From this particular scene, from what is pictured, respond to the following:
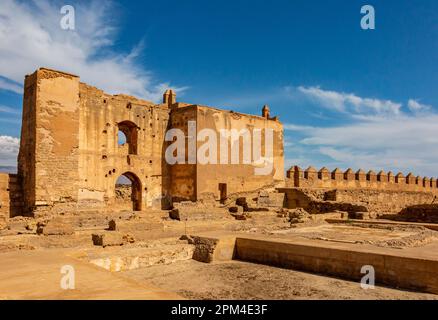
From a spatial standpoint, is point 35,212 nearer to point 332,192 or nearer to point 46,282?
point 46,282

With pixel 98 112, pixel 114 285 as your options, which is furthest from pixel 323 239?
pixel 98 112

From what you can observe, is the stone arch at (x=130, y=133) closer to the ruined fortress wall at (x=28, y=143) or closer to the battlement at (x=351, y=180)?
the ruined fortress wall at (x=28, y=143)

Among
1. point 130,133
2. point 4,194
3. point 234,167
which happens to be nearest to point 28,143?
point 4,194

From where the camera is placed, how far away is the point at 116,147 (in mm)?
19359

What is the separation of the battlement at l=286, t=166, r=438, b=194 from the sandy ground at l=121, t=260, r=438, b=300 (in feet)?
59.5

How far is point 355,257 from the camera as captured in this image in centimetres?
646

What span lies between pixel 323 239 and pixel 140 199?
13.9m

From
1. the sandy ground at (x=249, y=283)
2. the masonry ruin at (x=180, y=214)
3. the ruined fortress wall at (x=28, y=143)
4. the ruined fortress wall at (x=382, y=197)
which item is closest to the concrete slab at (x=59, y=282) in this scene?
the masonry ruin at (x=180, y=214)

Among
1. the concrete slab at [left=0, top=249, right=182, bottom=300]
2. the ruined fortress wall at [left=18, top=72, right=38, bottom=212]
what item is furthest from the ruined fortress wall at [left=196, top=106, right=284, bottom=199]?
the concrete slab at [left=0, top=249, right=182, bottom=300]

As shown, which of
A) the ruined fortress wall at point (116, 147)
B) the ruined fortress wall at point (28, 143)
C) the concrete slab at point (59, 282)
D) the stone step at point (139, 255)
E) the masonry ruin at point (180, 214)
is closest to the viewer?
the concrete slab at point (59, 282)

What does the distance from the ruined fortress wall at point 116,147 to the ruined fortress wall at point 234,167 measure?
238 cm

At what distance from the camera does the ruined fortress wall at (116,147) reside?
17.9 metres

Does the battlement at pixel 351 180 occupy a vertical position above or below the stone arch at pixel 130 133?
below

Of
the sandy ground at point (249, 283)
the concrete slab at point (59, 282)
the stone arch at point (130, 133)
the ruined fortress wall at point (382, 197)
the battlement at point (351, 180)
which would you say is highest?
the stone arch at point (130, 133)
